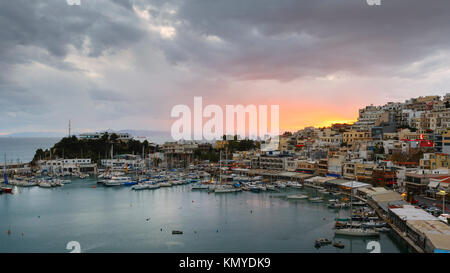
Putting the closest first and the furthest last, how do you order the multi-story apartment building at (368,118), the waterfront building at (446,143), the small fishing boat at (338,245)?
the small fishing boat at (338,245) → the waterfront building at (446,143) → the multi-story apartment building at (368,118)

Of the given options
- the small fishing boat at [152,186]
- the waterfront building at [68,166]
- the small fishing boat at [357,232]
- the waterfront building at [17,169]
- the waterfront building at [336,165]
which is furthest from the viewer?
the waterfront building at [68,166]

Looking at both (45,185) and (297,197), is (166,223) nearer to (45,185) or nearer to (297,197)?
(297,197)

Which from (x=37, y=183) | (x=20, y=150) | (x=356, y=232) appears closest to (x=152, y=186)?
(x=37, y=183)

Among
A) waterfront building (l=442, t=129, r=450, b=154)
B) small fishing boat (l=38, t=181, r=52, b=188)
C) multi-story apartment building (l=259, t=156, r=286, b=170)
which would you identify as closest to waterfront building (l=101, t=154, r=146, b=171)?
small fishing boat (l=38, t=181, r=52, b=188)

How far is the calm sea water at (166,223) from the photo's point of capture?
27.5ft

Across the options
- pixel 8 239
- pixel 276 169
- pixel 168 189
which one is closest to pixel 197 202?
pixel 168 189

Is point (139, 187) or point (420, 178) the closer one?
point (420, 178)

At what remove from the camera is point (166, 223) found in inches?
420

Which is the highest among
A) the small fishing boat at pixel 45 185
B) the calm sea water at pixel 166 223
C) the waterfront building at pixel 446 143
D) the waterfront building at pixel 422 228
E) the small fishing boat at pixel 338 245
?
the waterfront building at pixel 446 143

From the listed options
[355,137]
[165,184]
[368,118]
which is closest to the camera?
[165,184]

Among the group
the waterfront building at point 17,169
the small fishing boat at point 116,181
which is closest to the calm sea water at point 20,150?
the waterfront building at point 17,169

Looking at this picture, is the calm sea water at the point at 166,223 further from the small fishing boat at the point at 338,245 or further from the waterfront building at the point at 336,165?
the waterfront building at the point at 336,165

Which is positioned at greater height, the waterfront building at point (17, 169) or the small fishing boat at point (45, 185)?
A: the waterfront building at point (17, 169)

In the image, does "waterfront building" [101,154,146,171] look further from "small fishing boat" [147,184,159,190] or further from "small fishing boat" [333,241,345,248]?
"small fishing boat" [333,241,345,248]
